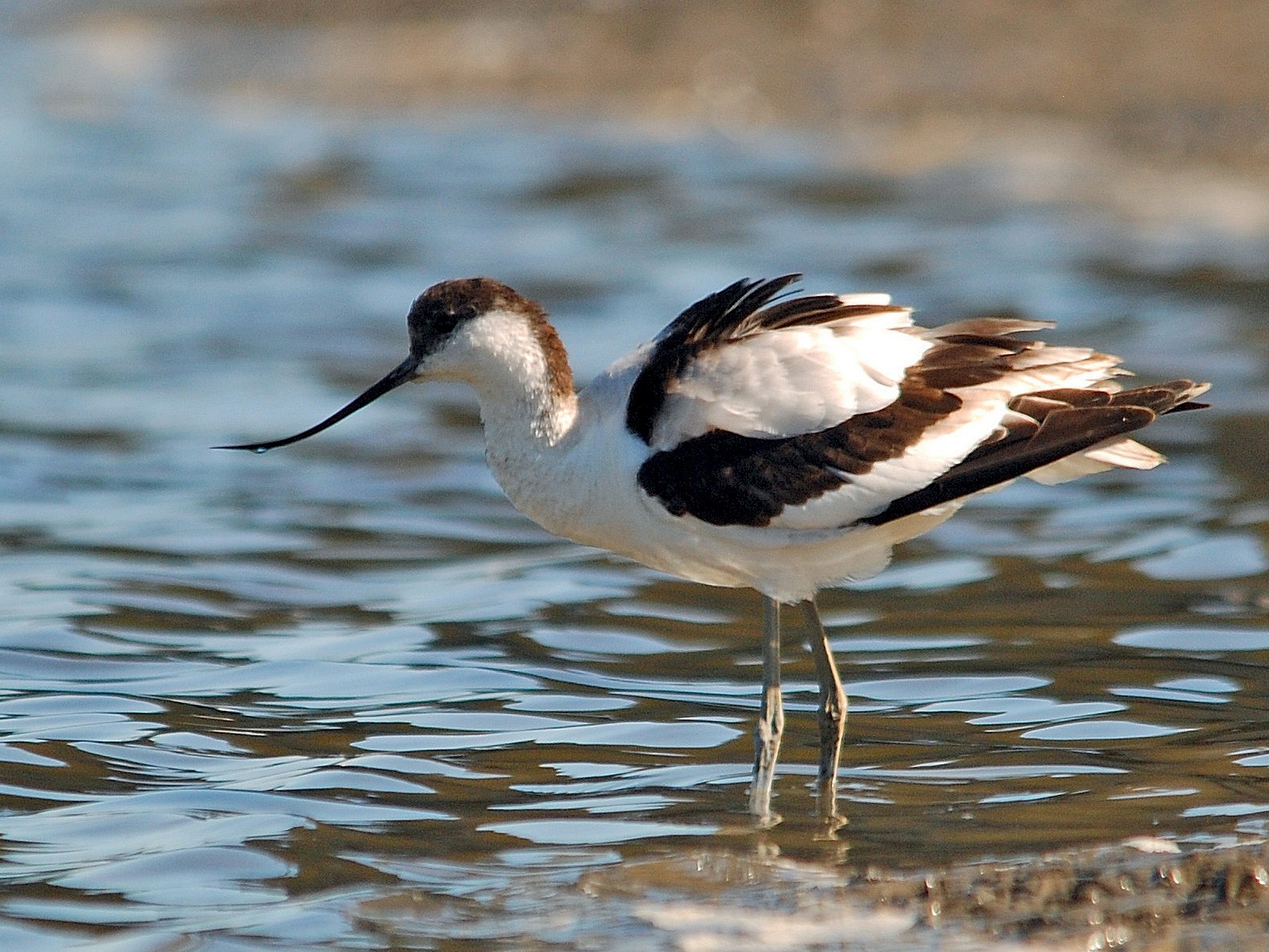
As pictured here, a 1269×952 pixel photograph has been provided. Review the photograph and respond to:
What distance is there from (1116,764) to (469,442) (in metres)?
4.50

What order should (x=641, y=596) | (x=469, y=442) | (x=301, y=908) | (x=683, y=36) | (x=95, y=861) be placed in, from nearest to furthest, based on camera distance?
(x=301, y=908)
(x=95, y=861)
(x=641, y=596)
(x=469, y=442)
(x=683, y=36)

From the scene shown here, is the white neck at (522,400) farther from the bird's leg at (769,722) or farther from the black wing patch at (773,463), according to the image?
the bird's leg at (769,722)

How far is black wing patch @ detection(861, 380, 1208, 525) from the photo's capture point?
15.1ft

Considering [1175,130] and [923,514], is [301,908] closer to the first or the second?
[923,514]

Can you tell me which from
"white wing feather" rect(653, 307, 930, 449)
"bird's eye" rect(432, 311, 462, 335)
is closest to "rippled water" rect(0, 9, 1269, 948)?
"white wing feather" rect(653, 307, 930, 449)

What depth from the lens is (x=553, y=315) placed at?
1062 cm

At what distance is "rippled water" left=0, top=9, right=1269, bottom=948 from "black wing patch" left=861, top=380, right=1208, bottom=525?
0.71 metres

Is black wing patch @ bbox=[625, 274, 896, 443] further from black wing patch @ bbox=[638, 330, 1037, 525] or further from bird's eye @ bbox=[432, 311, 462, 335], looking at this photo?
bird's eye @ bbox=[432, 311, 462, 335]

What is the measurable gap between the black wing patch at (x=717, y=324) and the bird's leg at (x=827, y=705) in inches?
26.8

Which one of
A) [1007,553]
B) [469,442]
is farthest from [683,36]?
[1007,553]

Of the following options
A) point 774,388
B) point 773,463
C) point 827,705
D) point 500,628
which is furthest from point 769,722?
point 500,628

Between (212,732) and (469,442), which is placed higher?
(469,442)

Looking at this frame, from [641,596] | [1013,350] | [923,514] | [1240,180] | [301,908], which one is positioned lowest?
[301,908]

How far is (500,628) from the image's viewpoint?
619 cm
